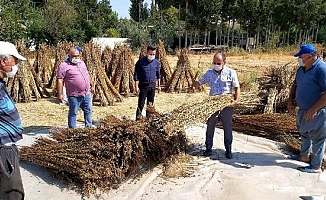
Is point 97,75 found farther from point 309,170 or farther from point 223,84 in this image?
point 309,170

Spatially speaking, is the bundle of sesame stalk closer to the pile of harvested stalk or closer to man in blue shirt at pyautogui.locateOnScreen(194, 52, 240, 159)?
man in blue shirt at pyautogui.locateOnScreen(194, 52, 240, 159)

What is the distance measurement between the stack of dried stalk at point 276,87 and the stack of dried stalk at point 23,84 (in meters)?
5.43

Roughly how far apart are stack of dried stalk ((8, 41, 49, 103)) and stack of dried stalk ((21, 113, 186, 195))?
5208 millimetres

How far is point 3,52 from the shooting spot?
8.81ft

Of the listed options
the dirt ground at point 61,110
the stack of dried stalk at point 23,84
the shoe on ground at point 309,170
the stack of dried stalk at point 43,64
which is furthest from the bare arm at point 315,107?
the stack of dried stalk at point 43,64

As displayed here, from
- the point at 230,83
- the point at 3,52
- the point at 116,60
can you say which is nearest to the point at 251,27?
the point at 116,60

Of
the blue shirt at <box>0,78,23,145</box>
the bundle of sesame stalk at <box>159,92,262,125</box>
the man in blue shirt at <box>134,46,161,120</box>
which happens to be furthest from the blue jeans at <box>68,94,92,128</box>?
the blue shirt at <box>0,78,23,145</box>

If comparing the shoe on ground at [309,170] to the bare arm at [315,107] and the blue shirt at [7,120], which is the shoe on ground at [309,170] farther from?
the blue shirt at [7,120]

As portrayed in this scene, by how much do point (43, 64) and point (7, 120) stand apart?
8.71 meters

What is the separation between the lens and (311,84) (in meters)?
4.21

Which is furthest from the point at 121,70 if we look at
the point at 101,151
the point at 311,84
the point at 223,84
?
the point at 311,84

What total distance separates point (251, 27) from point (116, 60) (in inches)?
950

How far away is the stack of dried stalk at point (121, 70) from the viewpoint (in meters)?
10.0

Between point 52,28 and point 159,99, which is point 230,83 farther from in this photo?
point 52,28
